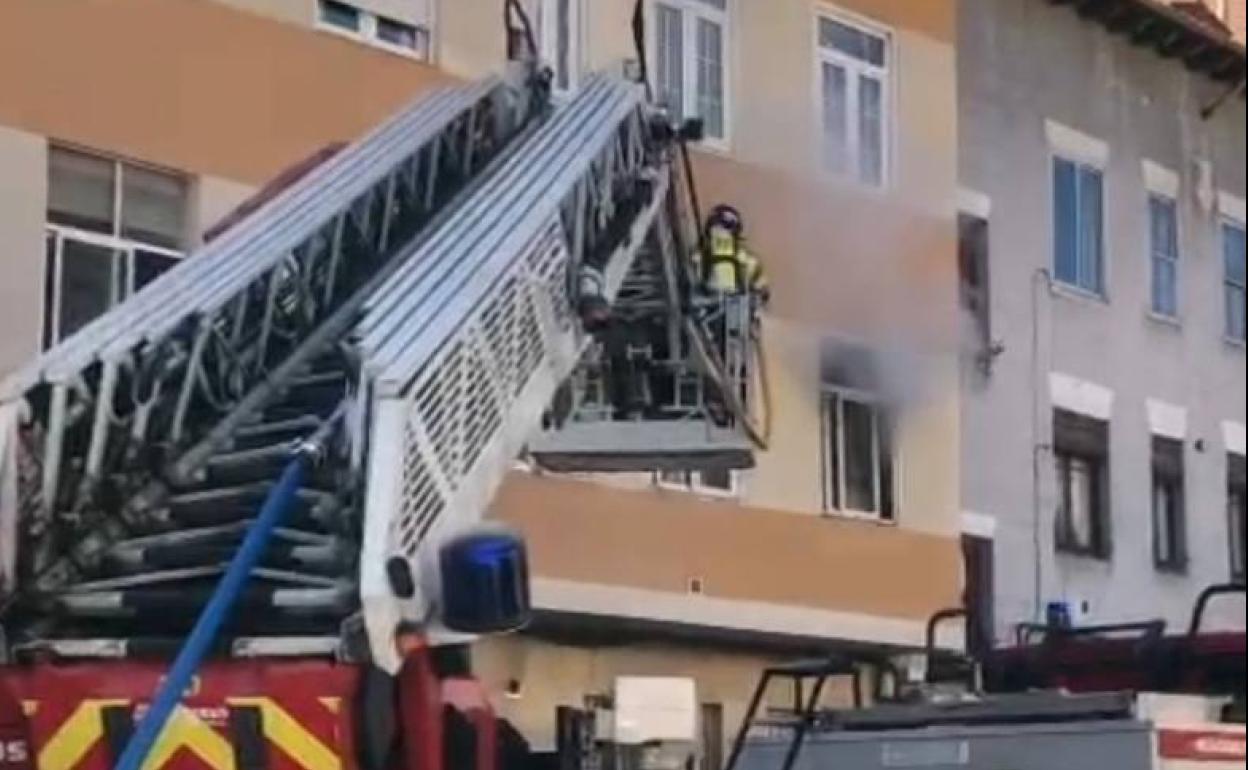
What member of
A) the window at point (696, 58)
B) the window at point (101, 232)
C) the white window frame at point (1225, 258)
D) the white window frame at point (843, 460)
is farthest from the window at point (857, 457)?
the white window frame at point (1225, 258)

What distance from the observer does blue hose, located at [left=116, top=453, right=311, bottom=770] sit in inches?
213

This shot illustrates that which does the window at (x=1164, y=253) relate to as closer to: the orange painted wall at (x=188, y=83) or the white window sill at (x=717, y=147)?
the white window sill at (x=717, y=147)

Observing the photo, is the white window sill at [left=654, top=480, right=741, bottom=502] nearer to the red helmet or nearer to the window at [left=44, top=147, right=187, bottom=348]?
the window at [left=44, top=147, right=187, bottom=348]

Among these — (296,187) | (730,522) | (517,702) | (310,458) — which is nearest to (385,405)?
(310,458)

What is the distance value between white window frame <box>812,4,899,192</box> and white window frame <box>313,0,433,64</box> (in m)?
3.45

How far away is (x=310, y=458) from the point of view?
611cm

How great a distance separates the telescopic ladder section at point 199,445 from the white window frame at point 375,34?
5.92 m

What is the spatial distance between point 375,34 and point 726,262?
4470 mm

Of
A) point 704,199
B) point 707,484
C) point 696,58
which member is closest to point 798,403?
point 707,484

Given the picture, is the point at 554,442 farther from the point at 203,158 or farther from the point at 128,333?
the point at 203,158

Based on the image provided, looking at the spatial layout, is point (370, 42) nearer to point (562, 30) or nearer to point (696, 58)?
point (562, 30)

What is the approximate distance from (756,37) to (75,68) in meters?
5.93

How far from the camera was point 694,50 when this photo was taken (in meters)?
16.6

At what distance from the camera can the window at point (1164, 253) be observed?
2303 cm
